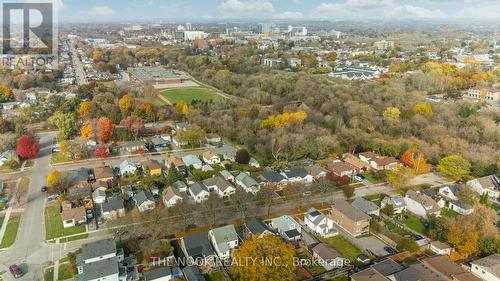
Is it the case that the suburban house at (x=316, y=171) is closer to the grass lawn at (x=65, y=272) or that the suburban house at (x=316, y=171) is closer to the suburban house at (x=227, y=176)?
the suburban house at (x=227, y=176)

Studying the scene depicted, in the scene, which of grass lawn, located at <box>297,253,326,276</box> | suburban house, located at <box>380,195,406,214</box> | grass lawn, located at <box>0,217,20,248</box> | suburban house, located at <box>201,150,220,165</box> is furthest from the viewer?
suburban house, located at <box>201,150,220,165</box>

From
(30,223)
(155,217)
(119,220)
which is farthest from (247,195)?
(30,223)

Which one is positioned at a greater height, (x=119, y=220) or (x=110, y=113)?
(x=110, y=113)

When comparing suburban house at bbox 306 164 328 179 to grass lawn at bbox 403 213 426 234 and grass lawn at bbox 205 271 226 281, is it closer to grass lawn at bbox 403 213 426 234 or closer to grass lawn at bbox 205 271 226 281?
grass lawn at bbox 403 213 426 234

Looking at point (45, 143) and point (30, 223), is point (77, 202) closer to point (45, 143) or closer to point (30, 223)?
point (30, 223)

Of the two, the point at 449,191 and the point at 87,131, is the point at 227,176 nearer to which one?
the point at 449,191

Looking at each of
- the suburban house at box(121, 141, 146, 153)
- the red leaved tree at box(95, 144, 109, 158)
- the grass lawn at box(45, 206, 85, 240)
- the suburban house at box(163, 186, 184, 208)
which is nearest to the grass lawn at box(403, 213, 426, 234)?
the suburban house at box(163, 186, 184, 208)

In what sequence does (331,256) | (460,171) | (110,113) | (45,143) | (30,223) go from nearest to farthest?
(331,256)
(30,223)
(460,171)
(45,143)
(110,113)

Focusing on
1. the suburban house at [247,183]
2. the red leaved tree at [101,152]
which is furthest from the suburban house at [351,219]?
the red leaved tree at [101,152]
